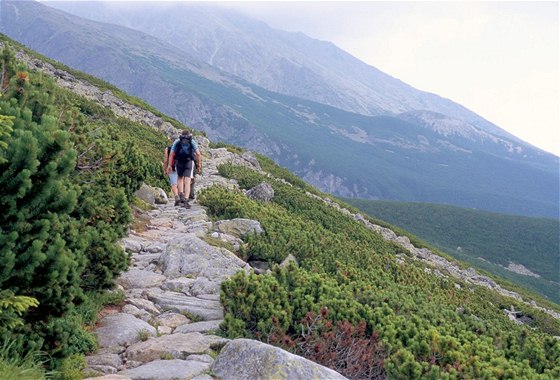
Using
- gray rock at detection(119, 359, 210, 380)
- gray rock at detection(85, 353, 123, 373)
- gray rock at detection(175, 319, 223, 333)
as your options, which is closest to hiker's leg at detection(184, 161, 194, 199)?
gray rock at detection(175, 319, 223, 333)

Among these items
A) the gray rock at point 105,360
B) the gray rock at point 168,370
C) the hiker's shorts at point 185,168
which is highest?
the hiker's shorts at point 185,168

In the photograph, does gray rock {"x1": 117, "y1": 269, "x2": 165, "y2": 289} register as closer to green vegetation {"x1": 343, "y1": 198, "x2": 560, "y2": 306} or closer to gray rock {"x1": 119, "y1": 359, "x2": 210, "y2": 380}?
gray rock {"x1": 119, "y1": 359, "x2": 210, "y2": 380}

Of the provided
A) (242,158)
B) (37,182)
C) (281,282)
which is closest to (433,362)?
(281,282)

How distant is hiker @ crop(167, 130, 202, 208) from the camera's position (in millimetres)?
14906

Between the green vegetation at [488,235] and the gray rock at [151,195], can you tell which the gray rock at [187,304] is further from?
the green vegetation at [488,235]

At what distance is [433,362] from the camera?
6465mm

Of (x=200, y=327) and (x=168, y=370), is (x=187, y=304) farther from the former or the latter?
(x=168, y=370)

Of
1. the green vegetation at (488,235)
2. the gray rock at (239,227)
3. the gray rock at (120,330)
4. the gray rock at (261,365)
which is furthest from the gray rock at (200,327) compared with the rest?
the green vegetation at (488,235)

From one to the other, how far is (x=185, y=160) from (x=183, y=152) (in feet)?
0.85

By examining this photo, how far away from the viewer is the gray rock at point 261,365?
5.33 m

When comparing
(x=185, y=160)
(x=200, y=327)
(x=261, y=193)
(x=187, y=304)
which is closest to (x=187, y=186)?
(x=185, y=160)

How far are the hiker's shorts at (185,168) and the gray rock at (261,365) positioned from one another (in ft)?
32.8

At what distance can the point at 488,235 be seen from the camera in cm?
10262

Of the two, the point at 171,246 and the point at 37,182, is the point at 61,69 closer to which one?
the point at 171,246
